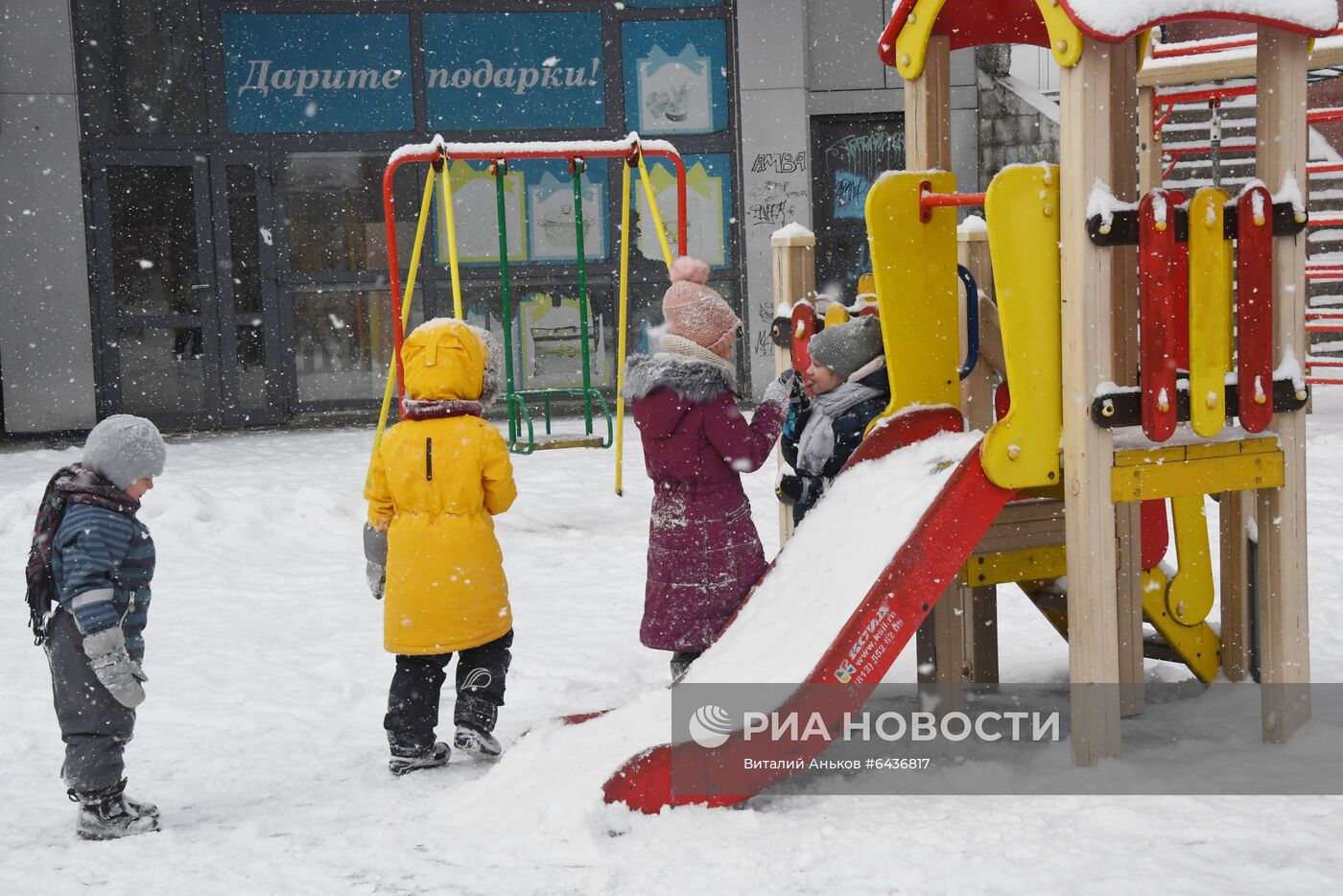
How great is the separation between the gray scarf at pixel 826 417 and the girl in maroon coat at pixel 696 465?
349 millimetres

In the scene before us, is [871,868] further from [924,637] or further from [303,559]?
[303,559]

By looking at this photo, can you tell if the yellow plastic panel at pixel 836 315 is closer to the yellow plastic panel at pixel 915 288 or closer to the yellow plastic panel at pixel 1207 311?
the yellow plastic panel at pixel 915 288

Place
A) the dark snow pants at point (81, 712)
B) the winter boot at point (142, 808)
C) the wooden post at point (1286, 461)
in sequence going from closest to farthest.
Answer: the dark snow pants at point (81, 712), the winter boot at point (142, 808), the wooden post at point (1286, 461)

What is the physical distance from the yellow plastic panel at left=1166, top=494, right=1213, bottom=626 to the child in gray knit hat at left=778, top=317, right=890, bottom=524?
101cm

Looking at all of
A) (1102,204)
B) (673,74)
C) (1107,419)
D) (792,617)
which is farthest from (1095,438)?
(673,74)

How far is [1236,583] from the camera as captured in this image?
171 inches

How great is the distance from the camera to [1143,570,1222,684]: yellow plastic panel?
4398mm

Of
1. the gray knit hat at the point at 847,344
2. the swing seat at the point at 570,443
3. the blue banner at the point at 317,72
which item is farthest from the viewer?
the blue banner at the point at 317,72

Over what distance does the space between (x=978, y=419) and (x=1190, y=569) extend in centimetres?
90

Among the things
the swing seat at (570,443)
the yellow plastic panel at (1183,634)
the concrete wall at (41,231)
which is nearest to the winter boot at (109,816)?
the yellow plastic panel at (1183,634)

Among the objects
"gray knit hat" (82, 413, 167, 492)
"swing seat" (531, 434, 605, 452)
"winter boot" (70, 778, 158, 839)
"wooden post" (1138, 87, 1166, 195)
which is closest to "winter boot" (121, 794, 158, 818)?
"winter boot" (70, 778, 158, 839)

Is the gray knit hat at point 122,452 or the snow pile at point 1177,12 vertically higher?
the snow pile at point 1177,12

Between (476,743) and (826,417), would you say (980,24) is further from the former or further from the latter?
(476,743)

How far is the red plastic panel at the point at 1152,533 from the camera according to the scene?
4.46 m
